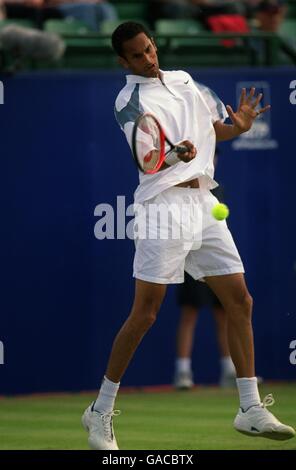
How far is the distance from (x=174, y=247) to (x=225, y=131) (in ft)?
2.31

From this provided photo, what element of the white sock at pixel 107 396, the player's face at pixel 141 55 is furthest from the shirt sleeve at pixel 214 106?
the white sock at pixel 107 396

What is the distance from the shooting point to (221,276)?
690cm

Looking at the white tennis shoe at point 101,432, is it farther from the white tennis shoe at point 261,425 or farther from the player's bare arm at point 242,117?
the player's bare arm at point 242,117

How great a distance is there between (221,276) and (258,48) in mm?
4850

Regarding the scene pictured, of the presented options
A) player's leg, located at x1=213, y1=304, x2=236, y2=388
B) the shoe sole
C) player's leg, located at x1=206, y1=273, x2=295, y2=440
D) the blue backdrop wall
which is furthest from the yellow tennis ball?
player's leg, located at x1=213, y1=304, x2=236, y2=388

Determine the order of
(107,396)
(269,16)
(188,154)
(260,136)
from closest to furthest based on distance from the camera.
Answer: (188,154) → (107,396) → (260,136) → (269,16)

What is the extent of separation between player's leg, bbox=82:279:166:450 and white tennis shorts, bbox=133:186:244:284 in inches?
3.1

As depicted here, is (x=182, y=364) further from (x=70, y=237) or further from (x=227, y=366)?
(x=70, y=237)

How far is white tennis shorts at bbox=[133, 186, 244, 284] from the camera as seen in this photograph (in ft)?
22.5

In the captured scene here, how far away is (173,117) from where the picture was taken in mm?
6945

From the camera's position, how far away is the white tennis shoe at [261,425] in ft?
22.0

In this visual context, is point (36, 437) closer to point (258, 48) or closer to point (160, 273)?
point (160, 273)

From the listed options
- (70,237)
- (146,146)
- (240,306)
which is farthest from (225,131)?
(70,237)

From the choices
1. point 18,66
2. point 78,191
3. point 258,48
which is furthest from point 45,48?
point 258,48
